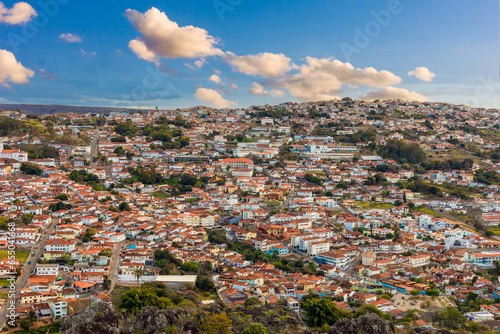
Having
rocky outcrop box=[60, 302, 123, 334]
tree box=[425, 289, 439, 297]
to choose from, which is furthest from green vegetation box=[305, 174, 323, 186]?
rocky outcrop box=[60, 302, 123, 334]

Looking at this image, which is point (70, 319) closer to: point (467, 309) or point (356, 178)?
point (467, 309)

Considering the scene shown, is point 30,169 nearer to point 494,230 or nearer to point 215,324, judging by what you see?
point 215,324

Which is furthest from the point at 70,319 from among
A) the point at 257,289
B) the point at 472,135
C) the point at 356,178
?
the point at 472,135

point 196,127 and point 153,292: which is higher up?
point 196,127

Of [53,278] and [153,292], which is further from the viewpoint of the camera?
[53,278]

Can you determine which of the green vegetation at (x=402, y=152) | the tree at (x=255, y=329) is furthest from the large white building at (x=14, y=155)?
the green vegetation at (x=402, y=152)

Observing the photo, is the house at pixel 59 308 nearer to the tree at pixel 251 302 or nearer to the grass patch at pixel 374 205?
the tree at pixel 251 302

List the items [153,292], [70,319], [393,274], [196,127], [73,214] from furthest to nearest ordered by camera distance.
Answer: [196,127]
[73,214]
[393,274]
[153,292]
[70,319]

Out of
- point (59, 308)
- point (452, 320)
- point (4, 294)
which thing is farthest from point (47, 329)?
point (452, 320)
